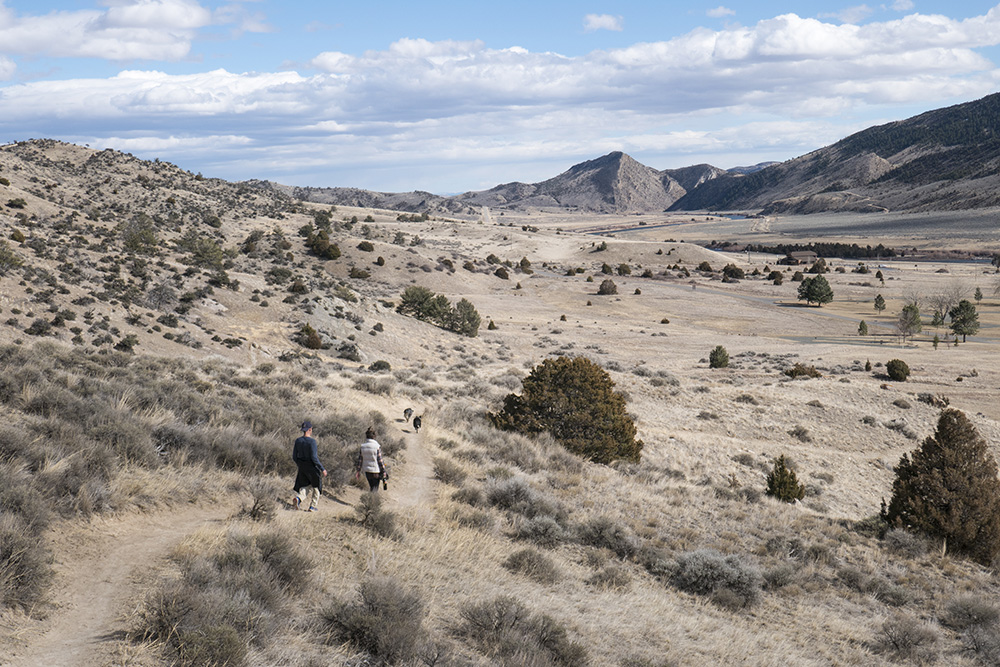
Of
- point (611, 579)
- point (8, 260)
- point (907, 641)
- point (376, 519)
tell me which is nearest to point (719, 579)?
point (611, 579)

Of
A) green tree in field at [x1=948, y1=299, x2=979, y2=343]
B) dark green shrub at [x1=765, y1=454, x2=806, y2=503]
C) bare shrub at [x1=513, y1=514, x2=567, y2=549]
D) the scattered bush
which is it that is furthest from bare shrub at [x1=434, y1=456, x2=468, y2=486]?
the scattered bush

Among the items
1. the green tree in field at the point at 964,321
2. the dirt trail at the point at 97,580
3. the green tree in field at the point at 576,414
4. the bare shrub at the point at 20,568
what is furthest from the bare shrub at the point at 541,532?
the green tree in field at the point at 964,321

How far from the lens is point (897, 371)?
37.8 metres

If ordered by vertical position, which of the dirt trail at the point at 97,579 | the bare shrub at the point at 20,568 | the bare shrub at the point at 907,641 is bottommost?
the bare shrub at the point at 907,641

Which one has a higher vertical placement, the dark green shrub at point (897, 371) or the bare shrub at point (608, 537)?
the bare shrub at point (608, 537)

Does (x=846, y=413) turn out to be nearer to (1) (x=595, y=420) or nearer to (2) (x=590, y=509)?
(1) (x=595, y=420)

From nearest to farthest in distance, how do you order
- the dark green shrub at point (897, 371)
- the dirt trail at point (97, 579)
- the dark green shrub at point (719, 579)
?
the dirt trail at point (97, 579)
the dark green shrub at point (719, 579)
the dark green shrub at point (897, 371)

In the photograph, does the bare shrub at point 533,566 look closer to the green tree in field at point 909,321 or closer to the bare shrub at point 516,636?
the bare shrub at point 516,636

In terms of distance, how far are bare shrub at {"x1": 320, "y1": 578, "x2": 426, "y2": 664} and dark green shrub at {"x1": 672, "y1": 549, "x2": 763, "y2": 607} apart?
5712mm

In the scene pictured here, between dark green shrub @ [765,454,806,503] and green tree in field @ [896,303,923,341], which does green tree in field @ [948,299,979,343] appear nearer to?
green tree in field @ [896,303,923,341]

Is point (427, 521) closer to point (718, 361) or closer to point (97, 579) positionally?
point (97, 579)

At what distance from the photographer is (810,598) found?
37.5 feet

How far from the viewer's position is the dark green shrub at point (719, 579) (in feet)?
35.6

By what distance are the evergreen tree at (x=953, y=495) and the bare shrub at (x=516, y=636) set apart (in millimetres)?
12928
